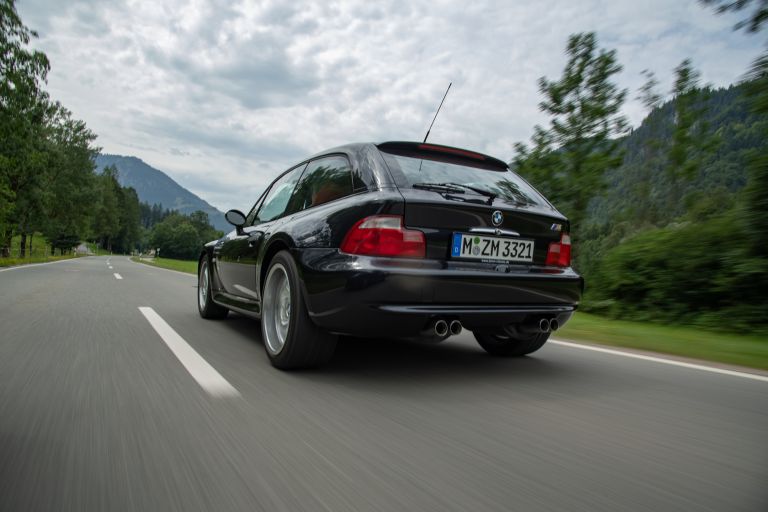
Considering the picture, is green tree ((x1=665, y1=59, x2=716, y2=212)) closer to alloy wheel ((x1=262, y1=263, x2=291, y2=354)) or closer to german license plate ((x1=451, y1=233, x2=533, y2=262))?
german license plate ((x1=451, y1=233, x2=533, y2=262))

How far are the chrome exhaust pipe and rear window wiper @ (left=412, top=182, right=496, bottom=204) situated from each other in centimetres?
83

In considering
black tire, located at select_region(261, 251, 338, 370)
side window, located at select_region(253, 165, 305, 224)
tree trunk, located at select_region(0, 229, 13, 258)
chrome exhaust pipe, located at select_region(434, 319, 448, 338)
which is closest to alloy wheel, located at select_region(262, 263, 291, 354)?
black tire, located at select_region(261, 251, 338, 370)

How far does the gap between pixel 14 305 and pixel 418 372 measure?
6151 mm

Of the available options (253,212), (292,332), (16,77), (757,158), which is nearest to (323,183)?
(292,332)

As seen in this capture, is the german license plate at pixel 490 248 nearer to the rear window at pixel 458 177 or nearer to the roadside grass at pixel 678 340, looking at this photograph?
the rear window at pixel 458 177

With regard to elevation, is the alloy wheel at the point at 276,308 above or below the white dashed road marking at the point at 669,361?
above

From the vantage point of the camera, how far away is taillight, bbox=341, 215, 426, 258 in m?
3.27

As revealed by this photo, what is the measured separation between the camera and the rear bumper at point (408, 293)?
3.20 meters

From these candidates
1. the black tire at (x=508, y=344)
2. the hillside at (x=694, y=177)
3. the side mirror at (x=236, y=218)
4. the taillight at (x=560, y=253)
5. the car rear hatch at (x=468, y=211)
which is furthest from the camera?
the hillside at (x=694, y=177)

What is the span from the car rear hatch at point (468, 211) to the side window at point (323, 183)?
33 cm

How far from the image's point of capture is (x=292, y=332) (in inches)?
143

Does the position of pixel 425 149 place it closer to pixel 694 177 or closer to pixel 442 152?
pixel 442 152

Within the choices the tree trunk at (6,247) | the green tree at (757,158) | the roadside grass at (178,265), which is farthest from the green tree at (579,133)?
the tree trunk at (6,247)

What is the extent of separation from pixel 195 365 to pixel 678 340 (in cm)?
461
